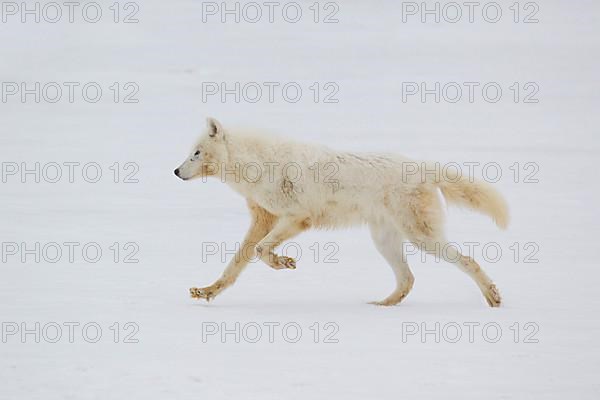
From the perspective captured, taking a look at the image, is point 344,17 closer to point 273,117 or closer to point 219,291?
point 273,117

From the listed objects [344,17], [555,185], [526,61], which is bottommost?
[555,185]

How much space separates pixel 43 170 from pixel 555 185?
7.23 m

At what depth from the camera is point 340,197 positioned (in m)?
8.83

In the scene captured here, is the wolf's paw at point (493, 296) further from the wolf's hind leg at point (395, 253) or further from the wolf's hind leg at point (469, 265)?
the wolf's hind leg at point (395, 253)

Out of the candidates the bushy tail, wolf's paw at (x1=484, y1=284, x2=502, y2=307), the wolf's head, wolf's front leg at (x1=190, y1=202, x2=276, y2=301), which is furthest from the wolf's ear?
wolf's paw at (x1=484, y1=284, x2=502, y2=307)

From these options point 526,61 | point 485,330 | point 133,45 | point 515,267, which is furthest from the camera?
point 133,45

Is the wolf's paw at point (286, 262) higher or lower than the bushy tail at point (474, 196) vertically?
lower

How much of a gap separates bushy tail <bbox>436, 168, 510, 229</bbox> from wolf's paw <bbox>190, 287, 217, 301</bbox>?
1987mm

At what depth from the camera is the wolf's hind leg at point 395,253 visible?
8844 millimetres

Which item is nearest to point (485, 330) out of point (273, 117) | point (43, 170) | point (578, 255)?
point (578, 255)

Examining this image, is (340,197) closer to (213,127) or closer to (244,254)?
(244,254)

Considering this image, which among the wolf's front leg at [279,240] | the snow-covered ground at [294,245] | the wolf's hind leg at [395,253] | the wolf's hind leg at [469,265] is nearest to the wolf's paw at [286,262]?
the wolf's front leg at [279,240]

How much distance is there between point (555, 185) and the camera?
1494 cm

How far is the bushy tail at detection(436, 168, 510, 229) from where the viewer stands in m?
8.80
